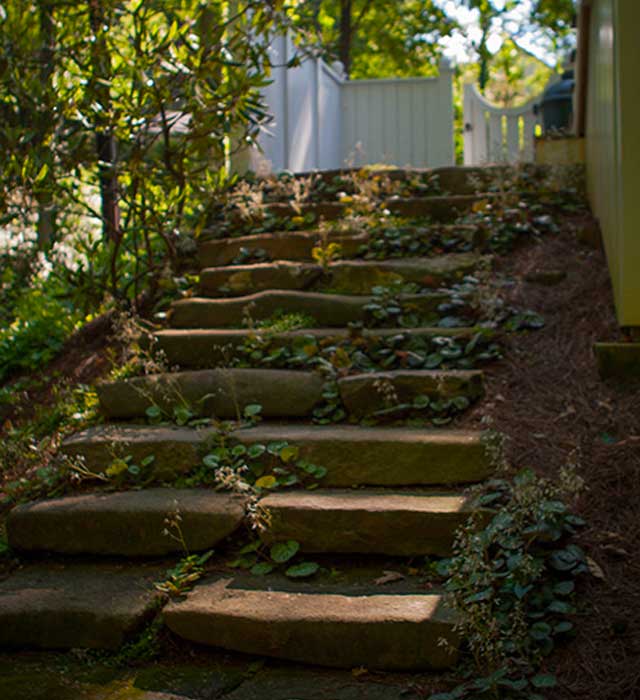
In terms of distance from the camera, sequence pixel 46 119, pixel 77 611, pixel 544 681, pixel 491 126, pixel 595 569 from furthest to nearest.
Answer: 1. pixel 491 126
2. pixel 46 119
3. pixel 77 611
4. pixel 595 569
5. pixel 544 681

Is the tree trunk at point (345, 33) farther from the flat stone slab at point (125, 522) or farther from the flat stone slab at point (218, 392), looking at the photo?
the flat stone slab at point (125, 522)

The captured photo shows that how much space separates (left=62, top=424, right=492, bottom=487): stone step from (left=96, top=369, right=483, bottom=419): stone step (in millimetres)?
166

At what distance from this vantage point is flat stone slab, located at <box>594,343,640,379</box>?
3.73 meters

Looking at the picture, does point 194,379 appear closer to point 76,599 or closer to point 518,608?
point 76,599

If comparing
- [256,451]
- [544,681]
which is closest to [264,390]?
[256,451]

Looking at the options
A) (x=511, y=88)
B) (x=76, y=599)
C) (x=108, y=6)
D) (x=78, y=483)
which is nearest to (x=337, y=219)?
(x=108, y=6)

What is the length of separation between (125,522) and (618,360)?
2.19 m

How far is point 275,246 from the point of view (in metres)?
5.82

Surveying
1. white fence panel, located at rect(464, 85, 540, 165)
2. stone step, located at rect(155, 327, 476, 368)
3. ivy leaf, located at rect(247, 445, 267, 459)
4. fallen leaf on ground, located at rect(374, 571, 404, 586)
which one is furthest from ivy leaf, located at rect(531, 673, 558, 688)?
white fence panel, located at rect(464, 85, 540, 165)

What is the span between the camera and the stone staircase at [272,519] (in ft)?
9.02

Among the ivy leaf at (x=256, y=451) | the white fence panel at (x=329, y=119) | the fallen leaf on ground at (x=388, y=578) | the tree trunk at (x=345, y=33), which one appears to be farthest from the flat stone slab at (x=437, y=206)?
the tree trunk at (x=345, y=33)

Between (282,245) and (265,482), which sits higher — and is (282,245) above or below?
above

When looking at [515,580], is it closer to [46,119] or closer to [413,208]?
[46,119]

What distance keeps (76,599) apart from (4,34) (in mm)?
3341
